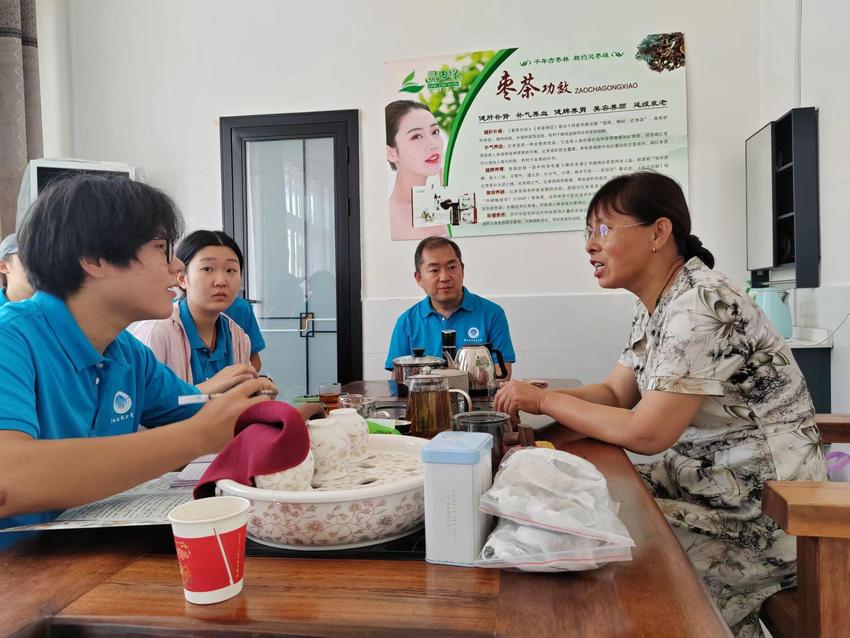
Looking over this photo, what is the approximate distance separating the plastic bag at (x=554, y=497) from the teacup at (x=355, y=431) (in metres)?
0.23

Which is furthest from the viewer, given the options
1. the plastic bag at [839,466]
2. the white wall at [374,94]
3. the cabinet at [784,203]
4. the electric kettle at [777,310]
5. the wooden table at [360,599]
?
the white wall at [374,94]

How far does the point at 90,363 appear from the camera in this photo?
1.14 meters

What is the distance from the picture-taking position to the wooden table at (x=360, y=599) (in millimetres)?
584

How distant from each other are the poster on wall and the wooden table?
2852 mm

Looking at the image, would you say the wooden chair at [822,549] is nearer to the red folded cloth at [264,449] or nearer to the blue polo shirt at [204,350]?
the red folded cloth at [264,449]

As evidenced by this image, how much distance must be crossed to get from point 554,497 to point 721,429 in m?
0.74

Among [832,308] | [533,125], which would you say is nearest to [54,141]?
[533,125]

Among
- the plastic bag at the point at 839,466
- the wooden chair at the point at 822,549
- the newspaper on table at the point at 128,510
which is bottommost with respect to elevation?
the plastic bag at the point at 839,466

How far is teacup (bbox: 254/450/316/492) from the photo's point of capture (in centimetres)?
77

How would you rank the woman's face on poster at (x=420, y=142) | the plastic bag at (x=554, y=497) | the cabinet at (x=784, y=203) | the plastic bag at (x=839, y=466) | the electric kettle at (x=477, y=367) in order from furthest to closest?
the woman's face on poster at (x=420, y=142) → the cabinet at (x=784, y=203) → the electric kettle at (x=477, y=367) → the plastic bag at (x=839, y=466) → the plastic bag at (x=554, y=497)

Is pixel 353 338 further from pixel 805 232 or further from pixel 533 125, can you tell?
pixel 805 232

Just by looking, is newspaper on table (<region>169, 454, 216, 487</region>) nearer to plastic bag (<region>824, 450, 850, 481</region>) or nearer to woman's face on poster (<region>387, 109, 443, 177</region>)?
plastic bag (<region>824, 450, 850, 481</region>)

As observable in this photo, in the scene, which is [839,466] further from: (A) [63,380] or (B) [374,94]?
(B) [374,94]

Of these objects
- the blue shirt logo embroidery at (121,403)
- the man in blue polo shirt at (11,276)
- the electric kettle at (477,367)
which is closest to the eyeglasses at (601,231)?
the electric kettle at (477,367)
